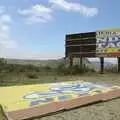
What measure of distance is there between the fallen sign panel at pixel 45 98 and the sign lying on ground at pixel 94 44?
2599cm

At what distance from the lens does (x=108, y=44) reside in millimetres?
39375

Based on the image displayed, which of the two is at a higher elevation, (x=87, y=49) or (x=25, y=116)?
(x=87, y=49)

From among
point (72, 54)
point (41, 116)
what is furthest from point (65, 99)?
point (72, 54)

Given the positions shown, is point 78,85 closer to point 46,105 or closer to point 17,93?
point 17,93

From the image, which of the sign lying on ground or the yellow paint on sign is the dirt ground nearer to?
the yellow paint on sign

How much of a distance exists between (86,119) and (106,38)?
102 feet

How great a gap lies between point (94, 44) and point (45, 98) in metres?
31.0

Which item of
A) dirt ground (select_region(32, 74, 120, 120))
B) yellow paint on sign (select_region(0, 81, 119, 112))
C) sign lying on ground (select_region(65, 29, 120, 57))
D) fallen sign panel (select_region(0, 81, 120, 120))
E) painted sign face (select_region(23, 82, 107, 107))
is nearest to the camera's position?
fallen sign panel (select_region(0, 81, 120, 120))

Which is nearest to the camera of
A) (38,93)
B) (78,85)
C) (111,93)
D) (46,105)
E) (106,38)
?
(46,105)

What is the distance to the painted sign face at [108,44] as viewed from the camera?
126ft

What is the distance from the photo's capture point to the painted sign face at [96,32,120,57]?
126ft

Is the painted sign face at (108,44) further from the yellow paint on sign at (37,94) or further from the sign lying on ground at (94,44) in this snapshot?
the yellow paint on sign at (37,94)

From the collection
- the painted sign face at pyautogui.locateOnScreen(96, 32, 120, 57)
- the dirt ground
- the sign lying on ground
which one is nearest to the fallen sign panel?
the dirt ground

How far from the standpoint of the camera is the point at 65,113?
9508 mm
